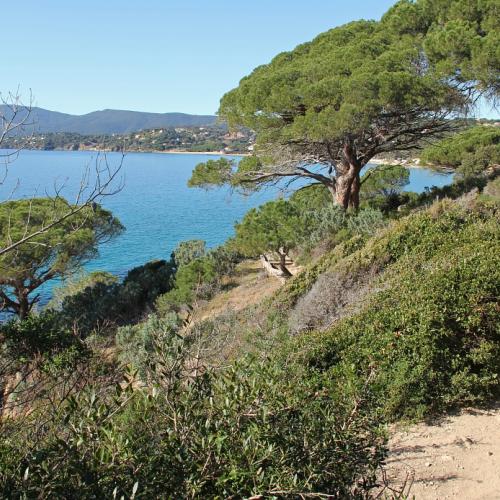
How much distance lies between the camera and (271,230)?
13359 millimetres

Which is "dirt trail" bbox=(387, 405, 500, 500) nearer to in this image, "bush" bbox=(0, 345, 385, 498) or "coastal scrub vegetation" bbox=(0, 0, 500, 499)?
"coastal scrub vegetation" bbox=(0, 0, 500, 499)

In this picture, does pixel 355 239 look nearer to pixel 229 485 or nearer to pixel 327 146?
pixel 327 146

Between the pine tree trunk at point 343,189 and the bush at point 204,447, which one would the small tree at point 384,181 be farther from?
the bush at point 204,447

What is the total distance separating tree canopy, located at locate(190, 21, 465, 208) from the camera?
38.0 ft

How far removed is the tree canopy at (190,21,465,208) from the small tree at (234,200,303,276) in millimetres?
1660

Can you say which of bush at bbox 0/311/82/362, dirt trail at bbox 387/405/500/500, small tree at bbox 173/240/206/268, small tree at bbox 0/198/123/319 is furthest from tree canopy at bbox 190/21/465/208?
dirt trail at bbox 387/405/500/500

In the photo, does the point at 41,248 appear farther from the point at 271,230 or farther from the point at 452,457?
the point at 452,457

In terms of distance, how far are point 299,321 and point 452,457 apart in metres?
3.55

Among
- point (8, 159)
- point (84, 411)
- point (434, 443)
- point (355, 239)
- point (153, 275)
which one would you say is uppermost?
point (8, 159)

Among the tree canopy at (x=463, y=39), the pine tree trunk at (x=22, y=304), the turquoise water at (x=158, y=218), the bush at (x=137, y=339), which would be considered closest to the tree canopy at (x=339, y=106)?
the tree canopy at (x=463, y=39)

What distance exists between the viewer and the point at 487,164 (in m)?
21.2

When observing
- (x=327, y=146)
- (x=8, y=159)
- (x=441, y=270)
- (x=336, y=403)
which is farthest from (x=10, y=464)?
(x=327, y=146)

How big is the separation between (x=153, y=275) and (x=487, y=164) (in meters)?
14.1

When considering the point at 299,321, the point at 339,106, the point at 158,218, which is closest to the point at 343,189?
the point at 339,106
